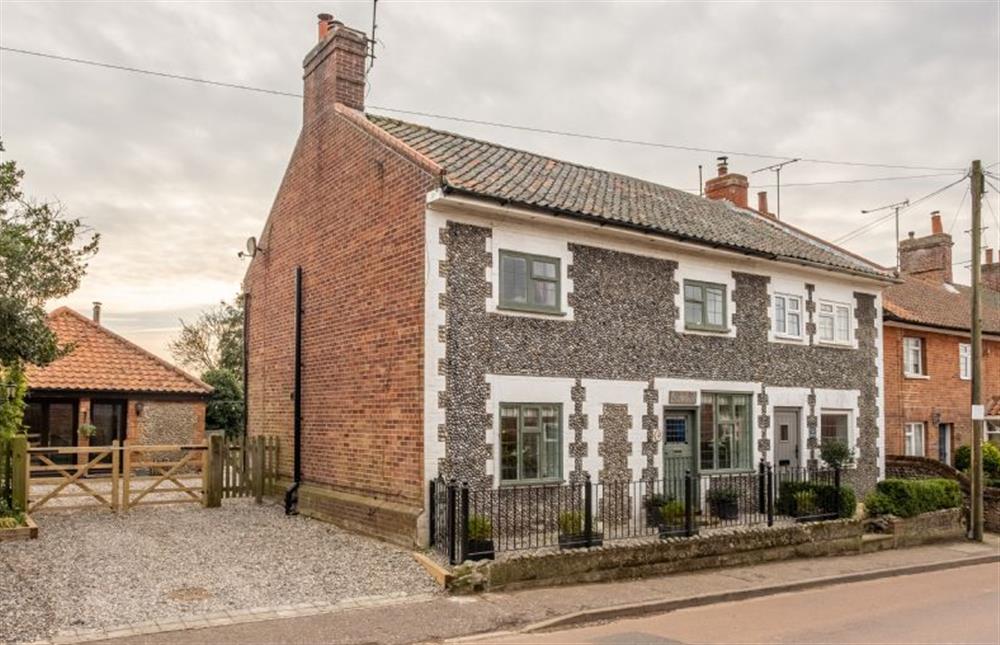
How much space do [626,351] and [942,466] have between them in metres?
10.8

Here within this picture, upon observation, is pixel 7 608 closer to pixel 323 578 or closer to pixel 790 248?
pixel 323 578

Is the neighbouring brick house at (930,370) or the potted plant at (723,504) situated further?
the neighbouring brick house at (930,370)

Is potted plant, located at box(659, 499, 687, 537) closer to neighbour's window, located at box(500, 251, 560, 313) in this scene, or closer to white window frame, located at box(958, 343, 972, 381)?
neighbour's window, located at box(500, 251, 560, 313)

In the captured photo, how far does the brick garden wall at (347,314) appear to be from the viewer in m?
13.3

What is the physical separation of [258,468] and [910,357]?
19.2 meters

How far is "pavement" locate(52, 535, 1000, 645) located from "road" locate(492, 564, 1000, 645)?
8.5 inches

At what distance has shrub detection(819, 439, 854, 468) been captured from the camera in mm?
18312

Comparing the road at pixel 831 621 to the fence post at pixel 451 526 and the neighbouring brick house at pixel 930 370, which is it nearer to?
the fence post at pixel 451 526

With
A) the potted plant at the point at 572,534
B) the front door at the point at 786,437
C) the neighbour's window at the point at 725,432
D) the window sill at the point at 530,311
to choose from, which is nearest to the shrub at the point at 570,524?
the potted plant at the point at 572,534

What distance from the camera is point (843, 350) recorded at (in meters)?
20.0

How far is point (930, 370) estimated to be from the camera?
25.3m

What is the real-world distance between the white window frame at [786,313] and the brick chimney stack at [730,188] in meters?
6.99

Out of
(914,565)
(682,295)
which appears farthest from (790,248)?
(914,565)

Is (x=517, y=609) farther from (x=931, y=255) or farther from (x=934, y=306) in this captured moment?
(x=931, y=255)
